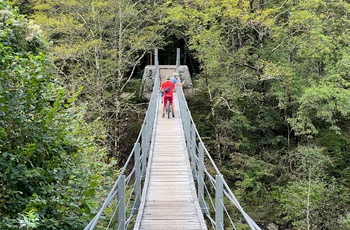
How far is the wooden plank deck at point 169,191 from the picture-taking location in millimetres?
4273

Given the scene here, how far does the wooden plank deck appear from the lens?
14.0 ft

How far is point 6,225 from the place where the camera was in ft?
9.90

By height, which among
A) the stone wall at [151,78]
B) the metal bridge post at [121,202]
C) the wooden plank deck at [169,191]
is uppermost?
the stone wall at [151,78]

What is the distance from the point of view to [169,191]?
5336 millimetres

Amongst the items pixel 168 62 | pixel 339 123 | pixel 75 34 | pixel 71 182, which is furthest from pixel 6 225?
pixel 168 62

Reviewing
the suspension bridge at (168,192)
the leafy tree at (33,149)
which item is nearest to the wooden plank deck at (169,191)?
the suspension bridge at (168,192)

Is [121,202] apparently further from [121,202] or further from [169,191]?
[169,191]

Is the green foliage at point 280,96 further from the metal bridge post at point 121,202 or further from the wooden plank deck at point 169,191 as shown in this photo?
the metal bridge post at point 121,202

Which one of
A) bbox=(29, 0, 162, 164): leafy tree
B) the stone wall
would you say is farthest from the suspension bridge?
the stone wall

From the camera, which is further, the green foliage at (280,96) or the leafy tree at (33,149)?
the green foliage at (280,96)

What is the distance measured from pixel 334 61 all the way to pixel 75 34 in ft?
31.2

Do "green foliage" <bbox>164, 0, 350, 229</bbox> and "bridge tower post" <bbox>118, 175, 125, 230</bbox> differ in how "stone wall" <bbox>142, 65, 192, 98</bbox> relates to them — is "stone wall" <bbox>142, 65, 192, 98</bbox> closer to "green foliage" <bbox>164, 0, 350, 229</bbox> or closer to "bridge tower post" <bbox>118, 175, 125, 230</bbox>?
"green foliage" <bbox>164, 0, 350, 229</bbox>

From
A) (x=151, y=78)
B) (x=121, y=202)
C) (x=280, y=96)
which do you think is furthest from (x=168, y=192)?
(x=151, y=78)

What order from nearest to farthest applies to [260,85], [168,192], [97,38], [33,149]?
1. [33,149]
2. [168,192]
3. [97,38]
4. [260,85]
